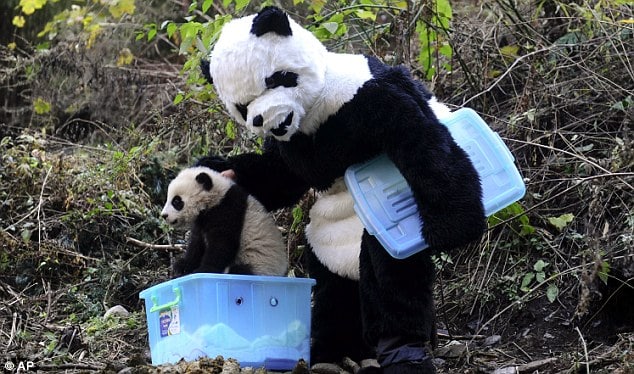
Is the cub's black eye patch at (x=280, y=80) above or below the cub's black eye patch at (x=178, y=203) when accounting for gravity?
above

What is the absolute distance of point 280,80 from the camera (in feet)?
10.9

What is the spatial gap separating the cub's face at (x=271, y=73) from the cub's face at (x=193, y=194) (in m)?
0.63

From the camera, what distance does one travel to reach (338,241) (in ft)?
11.9

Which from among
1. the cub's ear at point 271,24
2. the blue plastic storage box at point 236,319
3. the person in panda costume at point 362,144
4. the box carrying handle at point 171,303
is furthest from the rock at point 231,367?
the cub's ear at point 271,24

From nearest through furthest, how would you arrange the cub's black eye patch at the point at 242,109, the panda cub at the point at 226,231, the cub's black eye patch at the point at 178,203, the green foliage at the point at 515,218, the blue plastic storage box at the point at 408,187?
the blue plastic storage box at the point at 408,187 → the cub's black eye patch at the point at 242,109 → the panda cub at the point at 226,231 → the cub's black eye patch at the point at 178,203 → the green foliage at the point at 515,218

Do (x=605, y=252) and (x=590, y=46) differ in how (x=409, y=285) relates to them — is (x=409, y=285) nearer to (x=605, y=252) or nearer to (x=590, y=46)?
(x=605, y=252)

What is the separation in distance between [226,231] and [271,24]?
1.00m

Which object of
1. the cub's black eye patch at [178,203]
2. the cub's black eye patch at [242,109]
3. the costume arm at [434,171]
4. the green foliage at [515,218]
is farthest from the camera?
the green foliage at [515,218]

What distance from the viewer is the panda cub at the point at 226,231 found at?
12.7 ft

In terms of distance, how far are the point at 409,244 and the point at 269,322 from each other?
677 millimetres

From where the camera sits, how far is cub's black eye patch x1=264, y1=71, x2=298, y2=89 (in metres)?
3.33

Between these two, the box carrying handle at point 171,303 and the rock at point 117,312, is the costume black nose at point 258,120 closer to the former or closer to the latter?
the box carrying handle at point 171,303

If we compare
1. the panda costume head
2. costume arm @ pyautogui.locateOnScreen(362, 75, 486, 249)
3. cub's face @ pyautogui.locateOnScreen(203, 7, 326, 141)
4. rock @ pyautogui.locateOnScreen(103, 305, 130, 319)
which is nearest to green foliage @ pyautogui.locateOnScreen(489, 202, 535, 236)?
costume arm @ pyautogui.locateOnScreen(362, 75, 486, 249)

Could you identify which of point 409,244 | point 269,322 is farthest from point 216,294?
point 409,244
